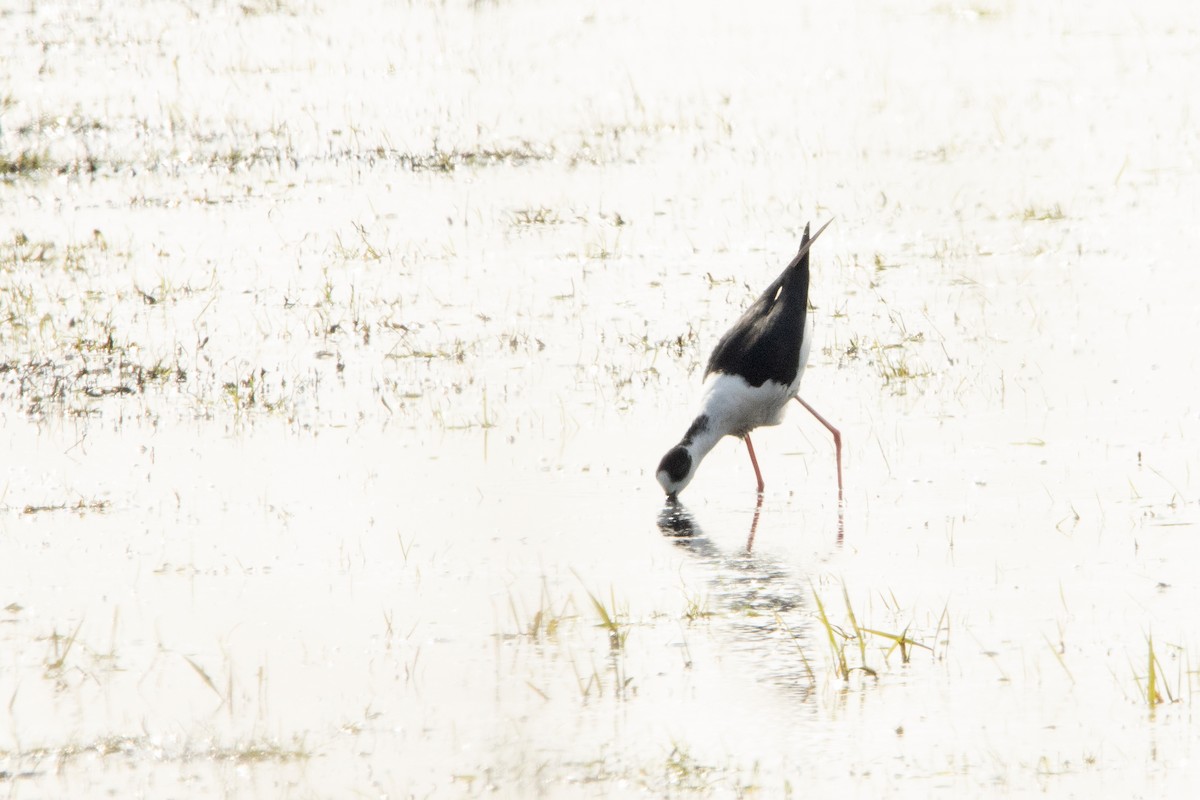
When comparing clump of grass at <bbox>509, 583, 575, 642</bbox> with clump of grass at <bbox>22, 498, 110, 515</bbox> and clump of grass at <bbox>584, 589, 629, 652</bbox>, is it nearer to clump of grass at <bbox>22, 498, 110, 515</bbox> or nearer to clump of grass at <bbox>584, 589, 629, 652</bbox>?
clump of grass at <bbox>584, 589, 629, 652</bbox>

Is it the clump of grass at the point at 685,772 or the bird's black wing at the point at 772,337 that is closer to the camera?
the clump of grass at the point at 685,772

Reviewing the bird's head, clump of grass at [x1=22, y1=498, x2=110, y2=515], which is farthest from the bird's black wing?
clump of grass at [x1=22, y1=498, x2=110, y2=515]

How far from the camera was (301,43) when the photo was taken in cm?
2041

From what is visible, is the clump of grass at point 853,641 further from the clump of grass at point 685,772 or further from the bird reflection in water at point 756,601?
the clump of grass at point 685,772

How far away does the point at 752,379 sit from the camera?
754 centimetres

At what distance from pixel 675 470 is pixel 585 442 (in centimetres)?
107

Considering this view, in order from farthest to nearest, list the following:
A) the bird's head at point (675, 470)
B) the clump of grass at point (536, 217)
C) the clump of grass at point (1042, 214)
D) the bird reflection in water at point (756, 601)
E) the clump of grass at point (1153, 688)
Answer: the clump of grass at point (536, 217)
the clump of grass at point (1042, 214)
the bird's head at point (675, 470)
the bird reflection in water at point (756, 601)
the clump of grass at point (1153, 688)

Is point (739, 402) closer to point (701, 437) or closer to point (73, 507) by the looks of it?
point (701, 437)

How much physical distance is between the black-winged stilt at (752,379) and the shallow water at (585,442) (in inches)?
8.7

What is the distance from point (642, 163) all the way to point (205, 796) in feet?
36.1

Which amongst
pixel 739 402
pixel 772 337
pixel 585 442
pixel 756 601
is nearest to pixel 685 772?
pixel 756 601

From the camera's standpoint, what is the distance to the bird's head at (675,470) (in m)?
7.04

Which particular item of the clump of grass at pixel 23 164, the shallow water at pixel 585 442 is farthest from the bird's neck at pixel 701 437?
the clump of grass at pixel 23 164

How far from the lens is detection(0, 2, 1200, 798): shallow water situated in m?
4.85
